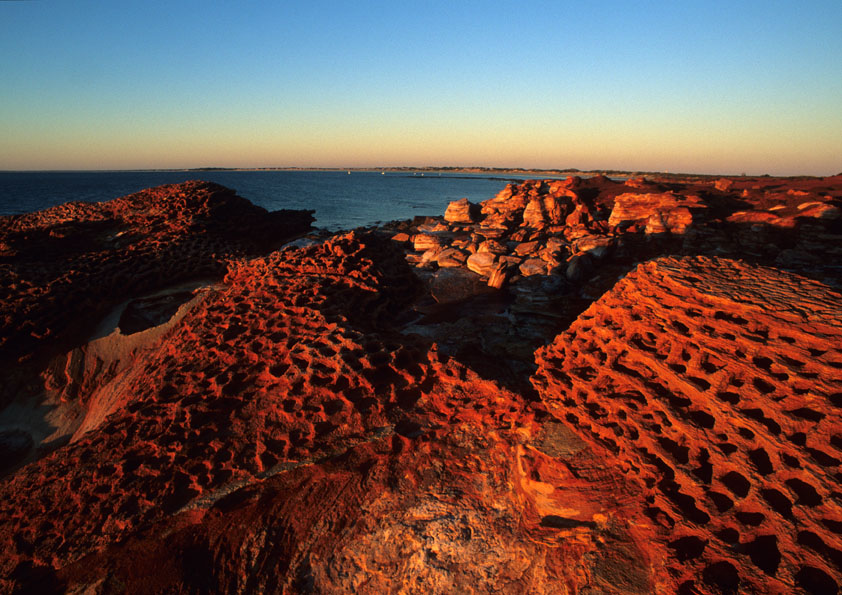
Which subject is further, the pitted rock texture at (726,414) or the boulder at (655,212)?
the boulder at (655,212)

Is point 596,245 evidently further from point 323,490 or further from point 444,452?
point 323,490

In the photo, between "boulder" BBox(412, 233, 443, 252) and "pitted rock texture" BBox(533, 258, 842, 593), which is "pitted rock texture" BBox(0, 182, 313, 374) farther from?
"pitted rock texture" BBox(533, 258, 842, 593)

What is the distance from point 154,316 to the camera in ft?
25.3

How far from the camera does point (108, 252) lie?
9016 mm

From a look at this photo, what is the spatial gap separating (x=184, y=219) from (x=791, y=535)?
13.1 metres

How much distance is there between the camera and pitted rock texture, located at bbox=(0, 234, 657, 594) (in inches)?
105

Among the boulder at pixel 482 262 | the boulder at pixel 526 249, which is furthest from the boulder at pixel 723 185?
the boulder at pixel 482 262

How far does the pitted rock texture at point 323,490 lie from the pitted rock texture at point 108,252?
458 centimetres

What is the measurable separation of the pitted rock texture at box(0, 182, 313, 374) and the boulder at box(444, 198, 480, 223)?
7646 mm

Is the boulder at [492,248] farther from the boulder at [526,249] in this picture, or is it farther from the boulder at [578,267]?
the boulder at [578,267]

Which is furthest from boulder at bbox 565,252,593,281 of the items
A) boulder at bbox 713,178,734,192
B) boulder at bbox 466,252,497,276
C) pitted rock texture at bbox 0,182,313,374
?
boulder at bbox 713,178,734,192

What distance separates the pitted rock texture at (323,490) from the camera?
2.67 metres

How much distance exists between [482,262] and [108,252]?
Result: 9984 millimetres

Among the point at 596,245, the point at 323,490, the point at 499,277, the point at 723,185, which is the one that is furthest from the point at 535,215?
the point at 323,490
